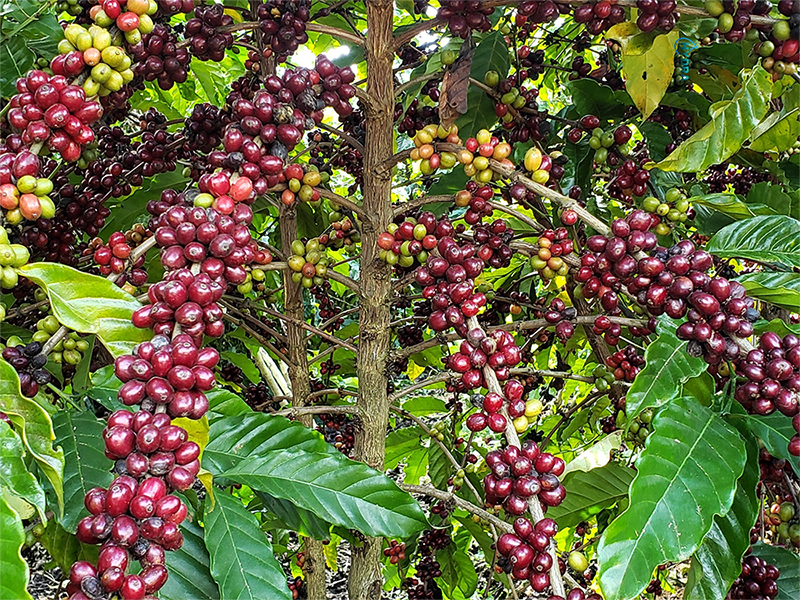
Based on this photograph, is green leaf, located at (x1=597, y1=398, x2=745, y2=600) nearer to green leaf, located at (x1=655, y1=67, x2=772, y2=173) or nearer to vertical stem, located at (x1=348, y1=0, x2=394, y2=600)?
green leaf, located at (x1=655, y1=67, x2=772, y2=173)

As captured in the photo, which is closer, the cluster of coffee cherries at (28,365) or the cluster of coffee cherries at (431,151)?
the cluster of coffee cherries at (28,365)

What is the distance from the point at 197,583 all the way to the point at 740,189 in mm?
2085

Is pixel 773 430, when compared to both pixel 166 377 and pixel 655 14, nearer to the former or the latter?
pixel 655 14

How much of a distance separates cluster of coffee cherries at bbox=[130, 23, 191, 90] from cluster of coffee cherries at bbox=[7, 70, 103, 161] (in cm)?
23

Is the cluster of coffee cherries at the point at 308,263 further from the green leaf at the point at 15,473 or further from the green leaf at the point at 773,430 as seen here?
the green leaf at the point at 773,430

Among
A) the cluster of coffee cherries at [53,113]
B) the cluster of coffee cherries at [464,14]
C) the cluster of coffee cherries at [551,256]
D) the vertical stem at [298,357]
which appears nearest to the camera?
the cluster of coffee cherries at [53,113]

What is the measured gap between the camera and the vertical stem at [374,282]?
1220 millimetres

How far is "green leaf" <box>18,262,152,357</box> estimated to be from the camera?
79cm

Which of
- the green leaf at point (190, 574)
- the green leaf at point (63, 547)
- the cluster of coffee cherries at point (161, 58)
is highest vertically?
the cluster of coffee cherries at point (161, 58)

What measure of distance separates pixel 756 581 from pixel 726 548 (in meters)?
0.24

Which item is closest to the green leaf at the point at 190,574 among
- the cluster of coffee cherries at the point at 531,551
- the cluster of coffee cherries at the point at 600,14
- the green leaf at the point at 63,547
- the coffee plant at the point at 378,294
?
the coffee plant at the point at 378,294

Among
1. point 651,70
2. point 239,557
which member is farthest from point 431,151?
point 239,557

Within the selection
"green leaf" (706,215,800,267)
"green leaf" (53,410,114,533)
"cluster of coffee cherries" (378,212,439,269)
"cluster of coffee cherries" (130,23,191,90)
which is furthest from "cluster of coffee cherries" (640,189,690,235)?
"green leaf" (53,410,114,533)

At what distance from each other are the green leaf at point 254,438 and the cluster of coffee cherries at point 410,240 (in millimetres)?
391
